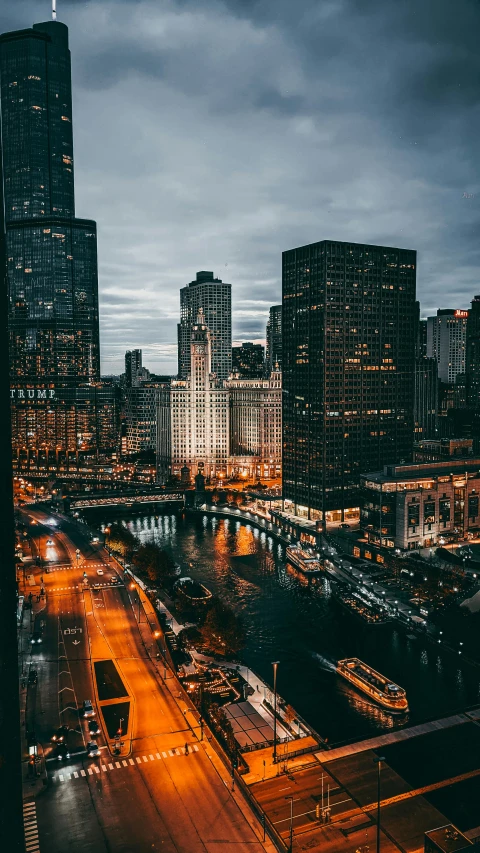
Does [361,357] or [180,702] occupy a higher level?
[361,357]

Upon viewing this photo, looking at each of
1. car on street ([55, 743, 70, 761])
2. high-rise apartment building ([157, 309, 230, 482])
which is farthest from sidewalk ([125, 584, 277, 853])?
high-rise apartment building ([157, 309, 230, 482])

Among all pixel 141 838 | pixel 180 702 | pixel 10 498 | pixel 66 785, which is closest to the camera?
pixel 10 498

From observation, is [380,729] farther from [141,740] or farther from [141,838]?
[141,838]

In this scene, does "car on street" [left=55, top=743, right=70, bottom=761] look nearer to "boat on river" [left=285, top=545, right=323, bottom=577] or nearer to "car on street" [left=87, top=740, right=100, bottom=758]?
"car on street" [left=87, top=740, right=100, bottom=758]

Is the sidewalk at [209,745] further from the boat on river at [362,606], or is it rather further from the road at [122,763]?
the boat on river at [362,606]

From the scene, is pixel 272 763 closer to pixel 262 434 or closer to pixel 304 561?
pixel 304 561

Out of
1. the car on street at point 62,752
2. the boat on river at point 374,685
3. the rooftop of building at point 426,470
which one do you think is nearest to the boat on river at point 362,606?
the boat on river at point 374,685

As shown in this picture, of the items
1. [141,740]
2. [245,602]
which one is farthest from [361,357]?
[141,740]
